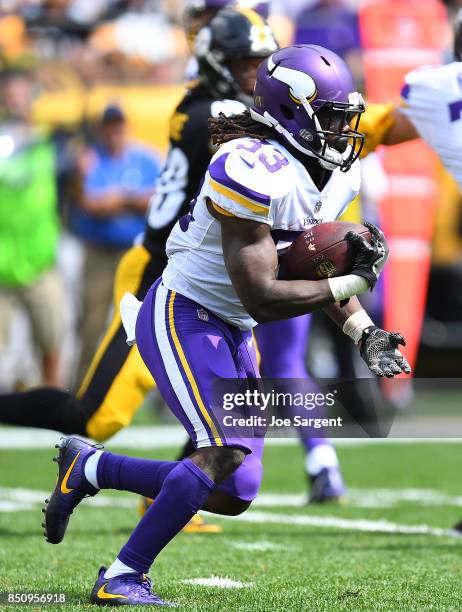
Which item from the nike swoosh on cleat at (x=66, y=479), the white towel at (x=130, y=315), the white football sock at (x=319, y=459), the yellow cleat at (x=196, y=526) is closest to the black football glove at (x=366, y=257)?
the white towel at (x=130, y=315)

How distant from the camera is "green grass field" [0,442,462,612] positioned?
3.50 metres

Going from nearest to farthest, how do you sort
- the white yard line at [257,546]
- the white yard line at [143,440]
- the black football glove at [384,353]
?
the black football glove at [384,353] < the white yard line at [257,546] < the white yard line at [143,440]

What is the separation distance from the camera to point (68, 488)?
3619mm

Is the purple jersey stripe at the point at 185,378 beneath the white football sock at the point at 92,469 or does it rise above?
above

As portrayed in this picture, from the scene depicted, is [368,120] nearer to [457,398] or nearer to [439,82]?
[439,82]

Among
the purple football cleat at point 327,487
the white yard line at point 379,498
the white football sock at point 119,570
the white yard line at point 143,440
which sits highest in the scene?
the white football sock at point 119,570

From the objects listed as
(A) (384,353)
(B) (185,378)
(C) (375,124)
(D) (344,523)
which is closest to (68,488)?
(B) (185,378)

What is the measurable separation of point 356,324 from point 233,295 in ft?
1.21

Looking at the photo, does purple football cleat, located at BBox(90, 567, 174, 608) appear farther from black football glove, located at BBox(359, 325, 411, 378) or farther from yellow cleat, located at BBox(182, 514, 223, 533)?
yellow cleat, located at BBox(182, 514, 223, 533)

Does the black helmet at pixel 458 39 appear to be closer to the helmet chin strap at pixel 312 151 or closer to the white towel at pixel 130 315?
the helmet chin strap at pixel 312 151

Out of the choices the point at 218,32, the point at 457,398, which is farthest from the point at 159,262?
the point at 457,398

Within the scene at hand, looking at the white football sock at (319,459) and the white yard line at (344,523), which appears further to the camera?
the white football sock at (319,459)

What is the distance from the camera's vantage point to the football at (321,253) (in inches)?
131

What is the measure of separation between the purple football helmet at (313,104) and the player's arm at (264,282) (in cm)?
34
